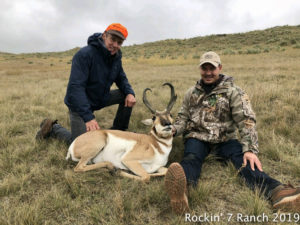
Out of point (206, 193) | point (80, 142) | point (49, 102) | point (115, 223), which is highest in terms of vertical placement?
point (49, 102)

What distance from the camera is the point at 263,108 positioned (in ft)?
18.9

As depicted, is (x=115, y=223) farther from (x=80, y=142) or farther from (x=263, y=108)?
(x=263, y=108)

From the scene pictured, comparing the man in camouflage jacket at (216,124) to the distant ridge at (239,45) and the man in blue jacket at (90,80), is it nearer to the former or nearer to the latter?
the man in blue jacket at (90,80)

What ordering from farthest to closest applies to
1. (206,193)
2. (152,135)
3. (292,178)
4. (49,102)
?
(49,102), (152,135), (292,178), (206,193)

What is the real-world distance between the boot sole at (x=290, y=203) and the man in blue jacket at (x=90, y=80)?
9.48 ft

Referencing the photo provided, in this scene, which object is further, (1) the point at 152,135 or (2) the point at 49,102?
(2) the point at 49,102

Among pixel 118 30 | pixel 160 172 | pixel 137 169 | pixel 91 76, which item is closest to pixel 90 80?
pixel 91 76

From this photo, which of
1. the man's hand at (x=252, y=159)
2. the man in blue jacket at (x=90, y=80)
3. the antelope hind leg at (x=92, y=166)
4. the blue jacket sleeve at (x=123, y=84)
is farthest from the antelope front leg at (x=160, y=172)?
the blue jacket sleeve at (x=123, y=84)

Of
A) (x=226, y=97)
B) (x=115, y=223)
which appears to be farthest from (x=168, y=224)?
(x=226, y=97)

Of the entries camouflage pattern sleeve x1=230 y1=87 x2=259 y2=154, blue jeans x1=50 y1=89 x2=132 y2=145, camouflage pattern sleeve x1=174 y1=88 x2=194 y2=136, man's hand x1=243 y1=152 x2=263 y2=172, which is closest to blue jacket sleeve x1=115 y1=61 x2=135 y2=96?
blue jeans x1=50 y1=89 x2=132 y2=145

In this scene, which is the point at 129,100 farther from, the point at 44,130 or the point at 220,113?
the point at 220,113

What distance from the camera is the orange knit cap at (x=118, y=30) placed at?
4133 mm

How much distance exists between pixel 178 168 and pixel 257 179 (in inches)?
47.7

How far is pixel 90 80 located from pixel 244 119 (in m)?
3.08
